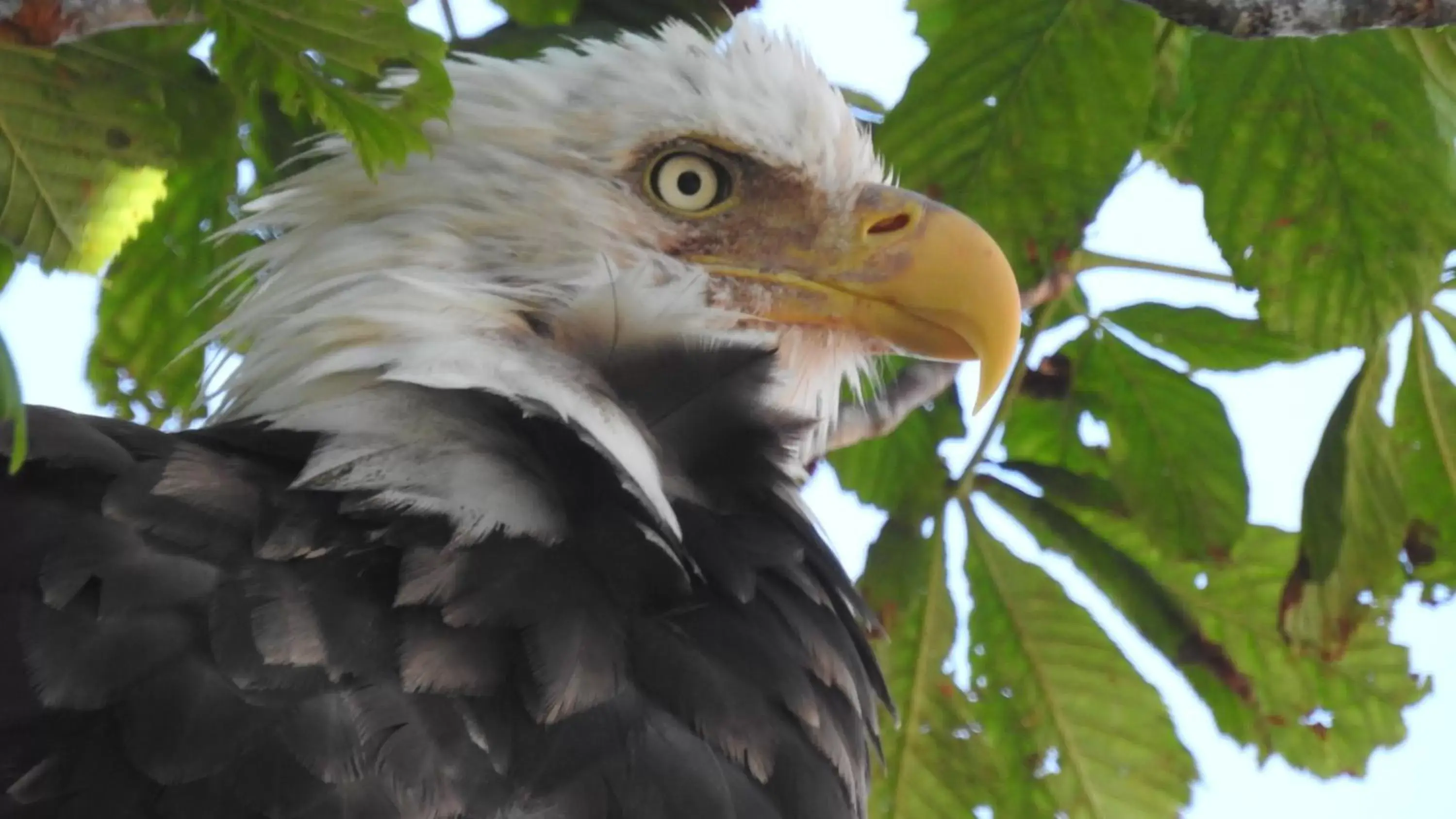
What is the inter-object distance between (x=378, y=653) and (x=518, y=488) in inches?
11.3

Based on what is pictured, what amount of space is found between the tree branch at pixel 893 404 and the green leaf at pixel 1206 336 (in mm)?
161

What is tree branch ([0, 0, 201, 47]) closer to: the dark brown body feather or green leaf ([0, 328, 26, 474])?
the dark brown body feather

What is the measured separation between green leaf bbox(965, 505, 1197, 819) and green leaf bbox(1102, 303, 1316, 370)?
1.42 ft

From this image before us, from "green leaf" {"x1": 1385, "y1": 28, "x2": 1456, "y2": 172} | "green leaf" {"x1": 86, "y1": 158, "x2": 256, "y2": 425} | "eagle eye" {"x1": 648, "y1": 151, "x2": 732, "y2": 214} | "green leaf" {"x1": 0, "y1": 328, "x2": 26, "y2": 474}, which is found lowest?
"green leaf" {"x1": 86, "y1": 158, "x2": 256, "y2": 425}

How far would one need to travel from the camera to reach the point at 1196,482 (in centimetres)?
259

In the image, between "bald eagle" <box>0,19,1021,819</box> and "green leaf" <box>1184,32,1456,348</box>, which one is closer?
"bald eagle" <box>0,19,1021,819</box>

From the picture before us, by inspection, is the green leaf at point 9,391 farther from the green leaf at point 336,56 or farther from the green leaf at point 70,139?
the green leaf at point 70,139

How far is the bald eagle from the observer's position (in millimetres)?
1466

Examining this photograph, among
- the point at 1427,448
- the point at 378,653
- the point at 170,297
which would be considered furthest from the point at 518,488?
the point at 1427,448

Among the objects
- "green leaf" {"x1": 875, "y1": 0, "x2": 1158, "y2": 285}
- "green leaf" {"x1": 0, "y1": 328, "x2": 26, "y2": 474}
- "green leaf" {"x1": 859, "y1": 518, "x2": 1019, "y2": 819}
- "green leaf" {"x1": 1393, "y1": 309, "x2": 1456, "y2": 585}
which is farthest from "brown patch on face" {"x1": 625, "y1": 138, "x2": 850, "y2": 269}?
"green leaf" {"x1": 0, "y1": 328, "x2": 26, "y2": 474}

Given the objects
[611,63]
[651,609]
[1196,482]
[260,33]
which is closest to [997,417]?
[1196,482]

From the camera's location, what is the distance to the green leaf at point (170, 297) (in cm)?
233

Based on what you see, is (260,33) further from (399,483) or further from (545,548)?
(545,548)

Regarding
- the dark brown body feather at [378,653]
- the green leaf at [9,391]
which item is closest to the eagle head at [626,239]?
the dark brown body feather at [378,653]
